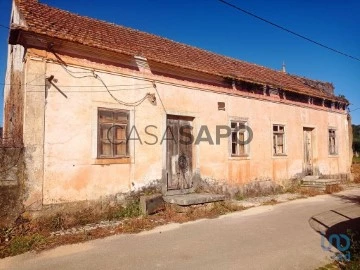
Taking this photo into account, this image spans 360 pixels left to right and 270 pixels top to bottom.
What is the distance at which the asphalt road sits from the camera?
490cm

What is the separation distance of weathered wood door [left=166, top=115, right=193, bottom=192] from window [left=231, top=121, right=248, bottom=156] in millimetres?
2127

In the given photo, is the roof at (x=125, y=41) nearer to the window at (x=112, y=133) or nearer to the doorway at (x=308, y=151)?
the window at (x=112, y=133)

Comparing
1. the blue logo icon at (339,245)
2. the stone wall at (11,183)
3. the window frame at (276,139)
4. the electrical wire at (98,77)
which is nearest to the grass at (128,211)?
the stone wall at (11,183)

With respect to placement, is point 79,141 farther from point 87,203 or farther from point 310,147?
point 310,147

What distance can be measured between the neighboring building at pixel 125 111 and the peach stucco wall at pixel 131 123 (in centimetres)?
3

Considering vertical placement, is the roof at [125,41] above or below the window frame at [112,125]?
above

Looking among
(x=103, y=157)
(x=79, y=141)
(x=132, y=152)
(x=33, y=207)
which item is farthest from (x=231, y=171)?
(x=33, y=207)

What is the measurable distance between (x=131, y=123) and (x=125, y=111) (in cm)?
39

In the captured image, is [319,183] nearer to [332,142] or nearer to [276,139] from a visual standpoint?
[276,139]

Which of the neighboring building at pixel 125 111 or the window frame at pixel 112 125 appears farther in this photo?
the window frame at pixel 112 125

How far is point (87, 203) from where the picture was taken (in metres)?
7.57

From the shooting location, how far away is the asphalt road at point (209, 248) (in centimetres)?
490

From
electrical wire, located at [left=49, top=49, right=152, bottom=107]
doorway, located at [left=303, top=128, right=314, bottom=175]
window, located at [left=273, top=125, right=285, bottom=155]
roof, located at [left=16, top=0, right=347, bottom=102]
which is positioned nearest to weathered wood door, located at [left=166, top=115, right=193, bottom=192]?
electrical wire, located at [left=49, top=49, right=152, bottom=107]

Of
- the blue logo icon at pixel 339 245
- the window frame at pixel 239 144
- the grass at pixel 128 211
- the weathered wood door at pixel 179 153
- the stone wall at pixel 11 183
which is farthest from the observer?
the window frame at pixel 239 144
